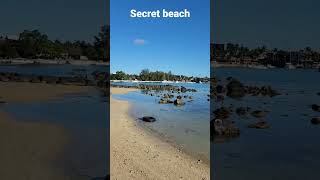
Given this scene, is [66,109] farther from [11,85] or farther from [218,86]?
[218,86]

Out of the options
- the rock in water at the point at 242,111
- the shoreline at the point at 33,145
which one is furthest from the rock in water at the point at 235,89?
the shoreline at the point at 33,145

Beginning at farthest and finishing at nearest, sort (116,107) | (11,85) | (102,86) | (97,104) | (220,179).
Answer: (116,107)
(11,85)
(102,86)
(97,104)
(220,179)

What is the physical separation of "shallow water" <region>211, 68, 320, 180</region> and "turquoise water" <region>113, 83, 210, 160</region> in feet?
2.01

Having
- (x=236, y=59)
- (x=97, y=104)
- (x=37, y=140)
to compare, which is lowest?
(x=37, y=140)

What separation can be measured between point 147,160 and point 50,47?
3265 millimetres

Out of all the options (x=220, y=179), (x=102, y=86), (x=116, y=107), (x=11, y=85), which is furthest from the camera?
(x=116, y=107)

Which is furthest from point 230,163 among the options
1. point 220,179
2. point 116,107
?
point 116,107

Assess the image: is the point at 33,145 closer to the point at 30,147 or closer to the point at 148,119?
the point at 30,147

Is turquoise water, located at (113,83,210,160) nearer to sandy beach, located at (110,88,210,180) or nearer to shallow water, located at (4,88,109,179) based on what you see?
sandy beach, located at (110,88,210,180)

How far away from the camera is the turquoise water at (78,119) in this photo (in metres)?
6.48

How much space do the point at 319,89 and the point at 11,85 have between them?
7.52m

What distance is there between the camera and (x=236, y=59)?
834 cm

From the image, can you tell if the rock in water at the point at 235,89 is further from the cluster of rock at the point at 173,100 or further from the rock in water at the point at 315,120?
the cluster of rock at the point at 173,100

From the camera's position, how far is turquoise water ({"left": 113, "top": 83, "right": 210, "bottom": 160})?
873 cm
